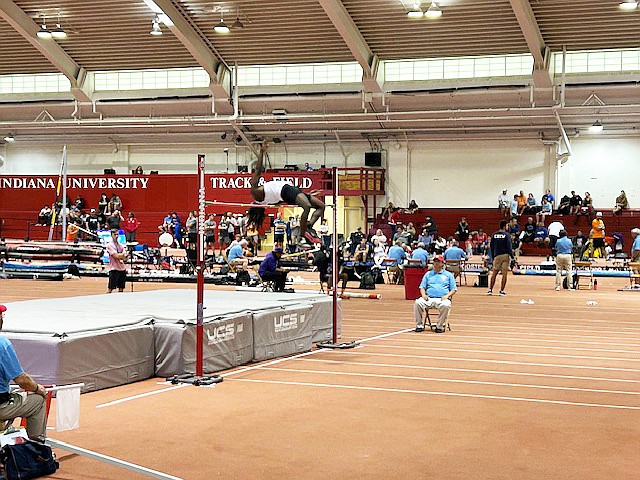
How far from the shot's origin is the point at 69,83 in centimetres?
3516

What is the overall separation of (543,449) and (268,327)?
4675mm

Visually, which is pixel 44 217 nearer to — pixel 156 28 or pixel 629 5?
pixel 156 28

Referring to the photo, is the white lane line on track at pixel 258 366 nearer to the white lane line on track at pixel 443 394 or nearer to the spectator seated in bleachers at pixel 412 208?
the white lane line on track at pixel 443 394

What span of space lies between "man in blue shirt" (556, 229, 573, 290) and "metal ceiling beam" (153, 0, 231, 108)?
1459cm

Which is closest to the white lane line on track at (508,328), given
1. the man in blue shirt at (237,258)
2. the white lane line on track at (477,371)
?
the white lane line on track at (477,371)

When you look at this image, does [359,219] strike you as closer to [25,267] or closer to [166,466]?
[25,267]

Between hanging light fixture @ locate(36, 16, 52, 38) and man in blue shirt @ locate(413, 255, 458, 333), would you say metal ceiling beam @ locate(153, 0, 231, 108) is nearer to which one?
hanging light fixture @ locate(36, 16, 52, 38)

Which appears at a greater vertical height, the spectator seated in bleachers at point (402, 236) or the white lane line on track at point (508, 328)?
the spectator seated in bleachers at point (402, 236)

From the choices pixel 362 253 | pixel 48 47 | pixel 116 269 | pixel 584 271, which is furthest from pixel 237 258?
pixel 48 47

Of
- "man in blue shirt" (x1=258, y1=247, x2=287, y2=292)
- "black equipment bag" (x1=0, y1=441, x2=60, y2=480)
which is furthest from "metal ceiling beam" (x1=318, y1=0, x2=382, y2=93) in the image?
"black equipment bag" (x1=0, y1=441, x2=60, y2=480)

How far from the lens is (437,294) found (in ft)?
43.7

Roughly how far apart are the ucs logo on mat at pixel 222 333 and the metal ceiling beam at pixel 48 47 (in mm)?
22657

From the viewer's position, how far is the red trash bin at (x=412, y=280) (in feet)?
59.9

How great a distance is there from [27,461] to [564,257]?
60.9 ft
